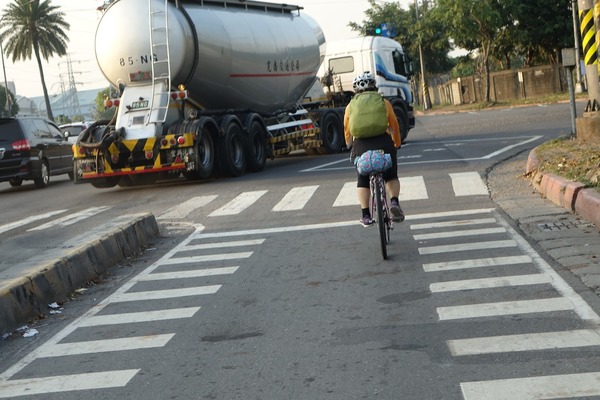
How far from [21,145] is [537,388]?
20.2 m

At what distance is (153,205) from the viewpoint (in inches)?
648

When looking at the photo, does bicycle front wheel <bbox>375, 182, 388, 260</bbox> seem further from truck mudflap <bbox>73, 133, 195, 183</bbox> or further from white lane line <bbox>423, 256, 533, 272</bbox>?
truck mudflap <bbox>73, 133, 195, 183</bbox>

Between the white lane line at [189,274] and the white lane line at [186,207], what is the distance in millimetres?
4845

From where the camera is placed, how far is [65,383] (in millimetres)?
5902

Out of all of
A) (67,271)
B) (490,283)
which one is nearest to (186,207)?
(67,271)

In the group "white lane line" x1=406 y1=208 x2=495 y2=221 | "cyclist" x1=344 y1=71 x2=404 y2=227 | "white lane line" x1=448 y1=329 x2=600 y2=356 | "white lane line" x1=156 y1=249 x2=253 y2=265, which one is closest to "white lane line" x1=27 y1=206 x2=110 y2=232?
"white lane line" x1=156 y1=249 x2=253 y2=265

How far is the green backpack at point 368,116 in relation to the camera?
33.0 feet

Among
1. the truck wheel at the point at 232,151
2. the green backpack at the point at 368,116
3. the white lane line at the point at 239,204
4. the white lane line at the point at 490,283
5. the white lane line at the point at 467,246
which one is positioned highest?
the green backpack at the point at 368,116

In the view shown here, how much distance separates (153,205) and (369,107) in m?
7.17

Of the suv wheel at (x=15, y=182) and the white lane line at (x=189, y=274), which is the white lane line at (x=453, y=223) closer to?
the white lane line at (x=189, y=274)

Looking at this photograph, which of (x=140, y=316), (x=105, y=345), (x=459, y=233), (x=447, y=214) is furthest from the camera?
(x=447, y=214)

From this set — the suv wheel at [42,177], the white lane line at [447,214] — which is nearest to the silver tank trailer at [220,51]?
the suv wheel at [42,177]

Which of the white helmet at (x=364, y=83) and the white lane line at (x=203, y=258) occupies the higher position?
the white helmet at (x=364, y=83)

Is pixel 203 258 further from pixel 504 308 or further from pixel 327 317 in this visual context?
pixel 504 308
